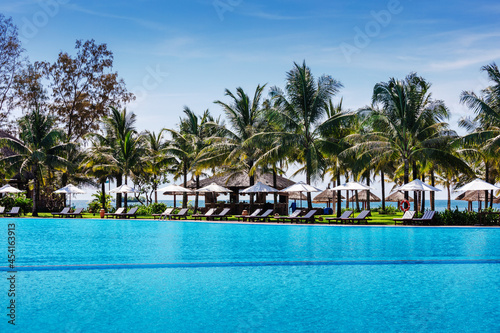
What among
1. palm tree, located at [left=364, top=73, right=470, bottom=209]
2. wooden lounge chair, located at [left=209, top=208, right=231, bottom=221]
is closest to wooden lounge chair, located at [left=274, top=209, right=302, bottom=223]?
wooden lounge chair, located at [left=209, top=208, right=231, bottom=221]

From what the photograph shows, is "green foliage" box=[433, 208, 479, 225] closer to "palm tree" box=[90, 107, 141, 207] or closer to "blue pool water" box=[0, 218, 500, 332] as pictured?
"blue pool water" box=[0, 218, 500, 332]

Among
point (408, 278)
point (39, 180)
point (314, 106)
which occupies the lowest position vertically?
point (408, 278)

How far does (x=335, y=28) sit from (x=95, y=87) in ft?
103

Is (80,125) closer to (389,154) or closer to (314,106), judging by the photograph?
(314,106)

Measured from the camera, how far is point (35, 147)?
99.9 feet

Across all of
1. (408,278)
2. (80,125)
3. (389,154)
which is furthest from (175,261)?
(80,125)

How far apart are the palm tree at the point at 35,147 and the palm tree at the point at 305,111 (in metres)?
14.4

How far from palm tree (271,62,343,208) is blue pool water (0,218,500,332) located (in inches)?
424

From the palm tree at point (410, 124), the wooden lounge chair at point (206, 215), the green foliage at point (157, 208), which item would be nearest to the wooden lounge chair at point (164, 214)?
the wooden lounge chair at point (206, 215)

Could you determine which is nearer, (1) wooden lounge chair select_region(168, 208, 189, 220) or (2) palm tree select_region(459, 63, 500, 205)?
(2) palm tree select_region(459, 63, 500, 205)

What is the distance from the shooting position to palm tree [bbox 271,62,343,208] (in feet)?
83.5

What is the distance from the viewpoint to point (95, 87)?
138ft

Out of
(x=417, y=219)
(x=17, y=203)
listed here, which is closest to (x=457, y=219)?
(x=417, y=219)

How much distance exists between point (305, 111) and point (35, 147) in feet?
55.3
